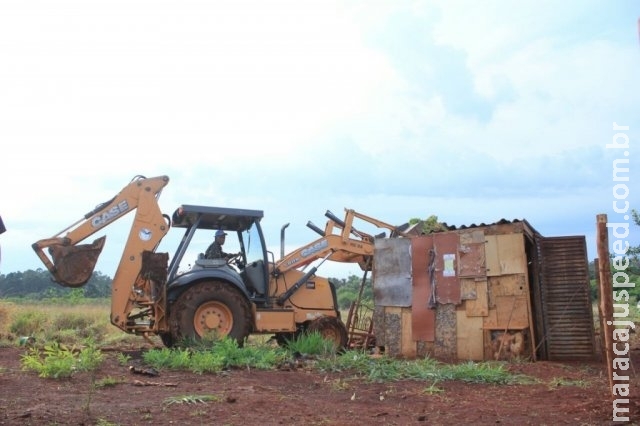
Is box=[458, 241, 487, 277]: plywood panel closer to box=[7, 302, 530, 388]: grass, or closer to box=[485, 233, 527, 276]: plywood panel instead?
box=[485, 233, 527, 276]: plywood panel

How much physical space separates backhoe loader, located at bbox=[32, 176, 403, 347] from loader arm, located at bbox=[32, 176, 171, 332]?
0.02m

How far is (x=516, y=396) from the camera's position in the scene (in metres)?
7.48

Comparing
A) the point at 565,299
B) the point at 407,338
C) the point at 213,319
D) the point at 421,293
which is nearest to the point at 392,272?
the point at 421,293

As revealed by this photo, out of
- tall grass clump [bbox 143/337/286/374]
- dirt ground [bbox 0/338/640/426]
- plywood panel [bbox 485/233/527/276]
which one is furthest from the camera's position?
plywood panel [bbox 485/233/527/276]

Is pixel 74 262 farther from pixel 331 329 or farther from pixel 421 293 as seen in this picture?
pixel 421 293

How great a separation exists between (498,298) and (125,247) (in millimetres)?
6514

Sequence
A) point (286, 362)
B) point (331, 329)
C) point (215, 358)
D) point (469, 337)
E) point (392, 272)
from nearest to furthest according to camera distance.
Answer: point (215, 358) → point (286, 362) → point (469, 337) → point (331, 329) → point (392, 272)

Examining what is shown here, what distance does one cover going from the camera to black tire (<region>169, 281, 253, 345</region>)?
1084 cm

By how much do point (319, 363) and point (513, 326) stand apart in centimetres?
366

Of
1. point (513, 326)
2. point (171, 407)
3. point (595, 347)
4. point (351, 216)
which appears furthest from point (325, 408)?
point (351, 216)

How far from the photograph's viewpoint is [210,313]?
36.4ft

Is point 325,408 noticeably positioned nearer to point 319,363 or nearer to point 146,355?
point 319,363

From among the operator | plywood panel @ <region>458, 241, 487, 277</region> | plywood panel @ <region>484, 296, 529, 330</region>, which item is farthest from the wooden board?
the operator

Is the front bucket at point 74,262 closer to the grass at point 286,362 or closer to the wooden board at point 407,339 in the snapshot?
the grass at point 286,362
